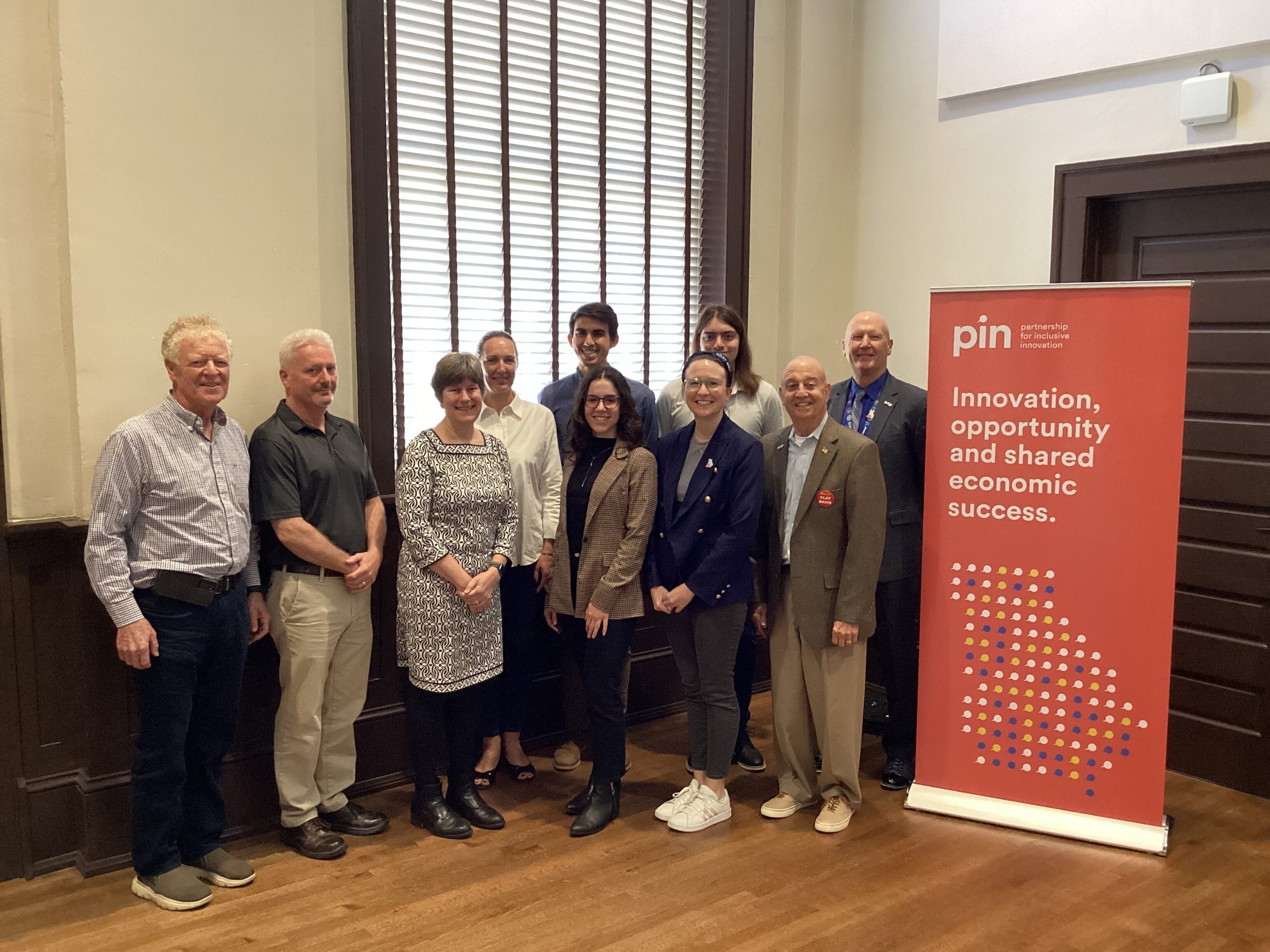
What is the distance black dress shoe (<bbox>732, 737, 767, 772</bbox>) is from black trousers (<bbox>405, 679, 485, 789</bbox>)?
1089 millimetres

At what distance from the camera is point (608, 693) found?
138 inches

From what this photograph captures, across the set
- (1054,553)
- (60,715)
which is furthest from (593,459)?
(60,715)

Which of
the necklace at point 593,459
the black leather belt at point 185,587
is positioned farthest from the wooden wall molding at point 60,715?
the necklace at point 593,459

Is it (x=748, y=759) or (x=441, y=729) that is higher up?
(x=441, y=729)

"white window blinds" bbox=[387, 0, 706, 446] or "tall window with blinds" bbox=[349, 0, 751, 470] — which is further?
"white window blinds" bbox=[387, 0, 706, 446]


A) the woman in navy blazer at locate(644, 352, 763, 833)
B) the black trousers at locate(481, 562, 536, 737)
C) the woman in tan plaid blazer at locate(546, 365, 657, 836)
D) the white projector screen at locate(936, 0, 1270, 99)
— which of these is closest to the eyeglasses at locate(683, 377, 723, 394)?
the woman in navy blazer at locate(644, 352, 763, 833)

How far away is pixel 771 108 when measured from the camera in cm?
498

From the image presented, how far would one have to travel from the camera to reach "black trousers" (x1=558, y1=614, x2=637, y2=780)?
3488mm

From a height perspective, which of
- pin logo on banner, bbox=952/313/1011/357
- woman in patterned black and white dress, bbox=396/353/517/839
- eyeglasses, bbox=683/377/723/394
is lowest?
woman in patterned black and white dress, bbox=396/353/517/839

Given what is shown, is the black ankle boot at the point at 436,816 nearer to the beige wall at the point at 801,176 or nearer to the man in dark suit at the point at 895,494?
the man in dark suit at the point at 895,494

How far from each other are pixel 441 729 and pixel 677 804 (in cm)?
85

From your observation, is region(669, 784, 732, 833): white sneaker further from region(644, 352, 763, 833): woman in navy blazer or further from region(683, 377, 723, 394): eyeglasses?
region(683, 377, 723, 394): eyeglasses

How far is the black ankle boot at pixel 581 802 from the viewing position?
142 inches

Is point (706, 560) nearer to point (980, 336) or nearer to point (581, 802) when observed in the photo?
point (581, 802)
